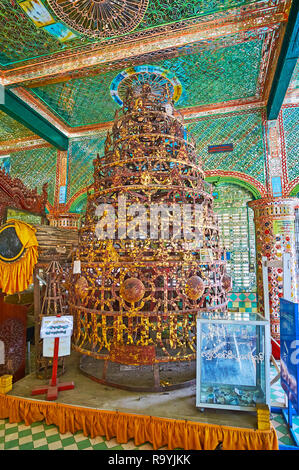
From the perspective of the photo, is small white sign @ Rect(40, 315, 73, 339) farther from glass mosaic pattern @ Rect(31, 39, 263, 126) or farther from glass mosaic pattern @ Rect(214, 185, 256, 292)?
glass mosaic pattern @ Rect(31, 39, 263, 126)

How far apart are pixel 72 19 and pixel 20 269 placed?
4.73 meters

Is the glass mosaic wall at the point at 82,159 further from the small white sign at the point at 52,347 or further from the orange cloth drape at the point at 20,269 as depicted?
the small white sign at the point at 52,347

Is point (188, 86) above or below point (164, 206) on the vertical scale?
above

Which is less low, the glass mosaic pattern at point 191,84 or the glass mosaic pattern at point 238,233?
the glass mosaic pattern at point 191,84

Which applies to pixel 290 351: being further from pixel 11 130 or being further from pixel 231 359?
pixel 11 130

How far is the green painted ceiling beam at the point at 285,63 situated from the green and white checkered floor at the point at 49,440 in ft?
21.3

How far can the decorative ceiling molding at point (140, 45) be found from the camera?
4973 millimetres

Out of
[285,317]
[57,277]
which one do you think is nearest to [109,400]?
[57,277]

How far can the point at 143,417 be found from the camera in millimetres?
3246

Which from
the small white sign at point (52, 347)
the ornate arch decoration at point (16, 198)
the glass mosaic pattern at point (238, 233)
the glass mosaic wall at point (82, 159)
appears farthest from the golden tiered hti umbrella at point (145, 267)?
the glass mosaic wall at point (82, 159)

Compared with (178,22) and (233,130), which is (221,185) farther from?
(178,22)

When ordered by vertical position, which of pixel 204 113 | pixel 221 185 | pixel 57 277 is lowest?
pixel 57 277

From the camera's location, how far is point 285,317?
12.5ft

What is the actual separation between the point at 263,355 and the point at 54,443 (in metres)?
2.79
